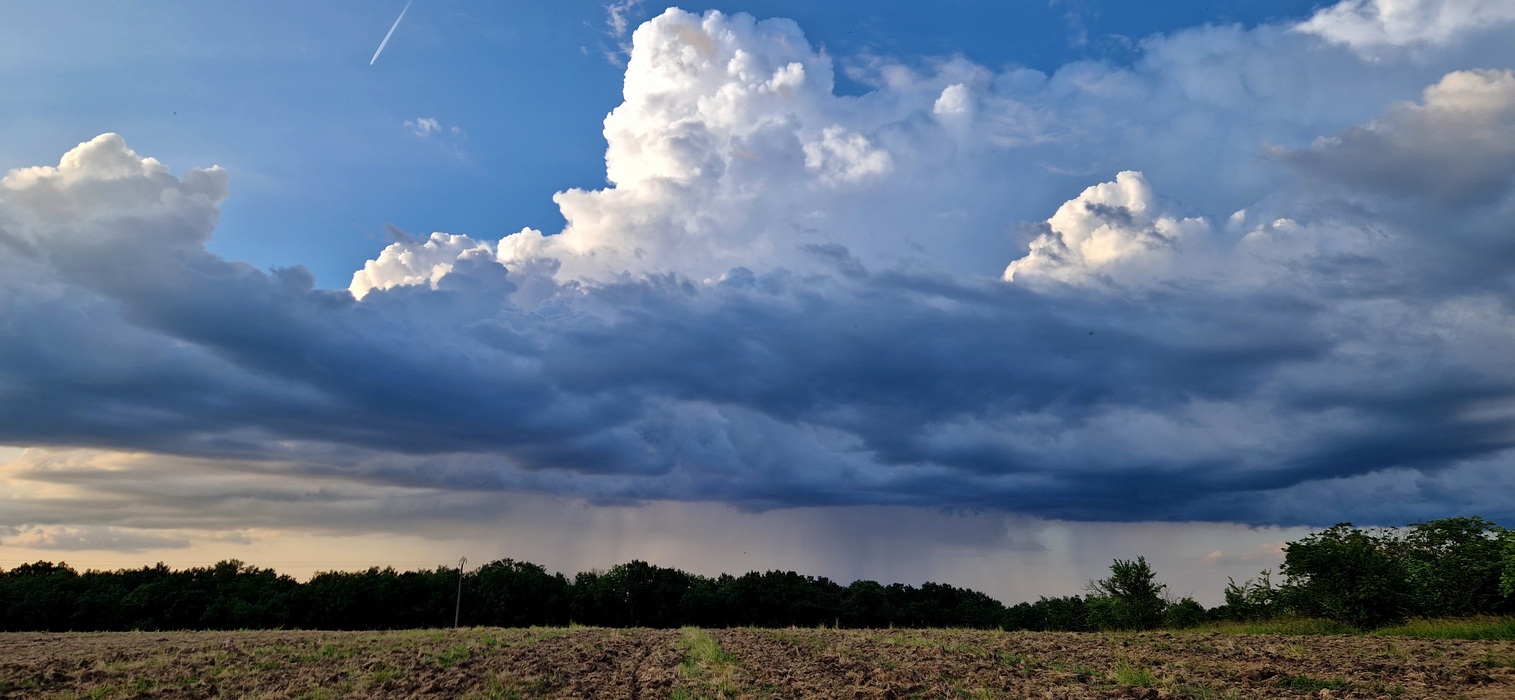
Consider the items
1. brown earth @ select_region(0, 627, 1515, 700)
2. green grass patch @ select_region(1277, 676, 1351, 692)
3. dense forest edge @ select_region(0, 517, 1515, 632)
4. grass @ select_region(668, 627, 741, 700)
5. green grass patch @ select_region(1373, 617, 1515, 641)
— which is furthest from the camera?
dense forest edge @ select_region(0, 517, 1515, 632)

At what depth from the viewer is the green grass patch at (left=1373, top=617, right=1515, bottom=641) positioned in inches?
1398

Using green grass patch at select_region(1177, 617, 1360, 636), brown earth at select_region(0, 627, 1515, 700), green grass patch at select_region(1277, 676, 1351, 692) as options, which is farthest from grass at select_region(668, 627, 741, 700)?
green grass patch at select_region(1177, 617, 1360, 636)

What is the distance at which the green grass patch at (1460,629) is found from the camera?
116ft

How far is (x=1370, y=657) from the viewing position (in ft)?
90.8

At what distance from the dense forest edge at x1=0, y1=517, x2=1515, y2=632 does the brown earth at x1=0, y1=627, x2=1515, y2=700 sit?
69.6 ft

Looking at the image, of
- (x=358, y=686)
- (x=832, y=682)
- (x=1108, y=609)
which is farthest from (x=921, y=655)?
(x=1108, y=609)

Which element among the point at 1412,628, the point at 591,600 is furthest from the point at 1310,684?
the point at 591,600

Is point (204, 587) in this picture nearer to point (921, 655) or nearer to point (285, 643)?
point (285, 643)

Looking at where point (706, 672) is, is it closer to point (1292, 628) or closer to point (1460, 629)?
point (1460, 629)

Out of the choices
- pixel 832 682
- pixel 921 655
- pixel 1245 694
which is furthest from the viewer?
pixel 921 655

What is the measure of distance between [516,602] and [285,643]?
6367 centimetres

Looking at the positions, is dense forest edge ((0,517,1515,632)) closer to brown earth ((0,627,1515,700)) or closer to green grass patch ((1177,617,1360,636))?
green grass patch ((1177,617,1360,636))

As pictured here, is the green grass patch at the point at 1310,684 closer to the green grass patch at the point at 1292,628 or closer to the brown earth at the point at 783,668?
the brown earth at the point at 783,668

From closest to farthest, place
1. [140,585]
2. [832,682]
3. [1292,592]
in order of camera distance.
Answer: [832,682]
[1292,592]
[140,585]
